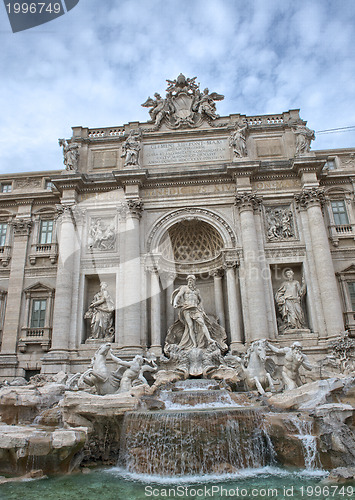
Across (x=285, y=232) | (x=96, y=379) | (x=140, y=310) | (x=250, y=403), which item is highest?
(x=285, y=232)

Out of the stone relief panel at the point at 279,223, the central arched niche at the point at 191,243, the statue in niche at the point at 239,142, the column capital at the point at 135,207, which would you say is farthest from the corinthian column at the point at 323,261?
the column capital at the point at 135,207

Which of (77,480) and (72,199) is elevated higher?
(72,199)

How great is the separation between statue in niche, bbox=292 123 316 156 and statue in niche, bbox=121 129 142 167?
7.93 metres

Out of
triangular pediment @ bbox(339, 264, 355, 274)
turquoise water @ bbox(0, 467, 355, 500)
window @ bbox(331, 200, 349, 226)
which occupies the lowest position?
turquoise water @ bbox(0, 467, 355, 500)

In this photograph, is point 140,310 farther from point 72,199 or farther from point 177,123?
point 177,123

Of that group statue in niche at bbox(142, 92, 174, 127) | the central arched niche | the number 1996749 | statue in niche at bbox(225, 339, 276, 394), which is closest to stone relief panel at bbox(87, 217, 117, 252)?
the central arched niche

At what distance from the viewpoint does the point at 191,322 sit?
688 inches

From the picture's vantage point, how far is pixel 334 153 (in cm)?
2131

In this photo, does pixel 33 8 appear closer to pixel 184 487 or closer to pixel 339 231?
pixel 184 487

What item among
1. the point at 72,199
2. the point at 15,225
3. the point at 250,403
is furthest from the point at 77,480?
the point at 15,225

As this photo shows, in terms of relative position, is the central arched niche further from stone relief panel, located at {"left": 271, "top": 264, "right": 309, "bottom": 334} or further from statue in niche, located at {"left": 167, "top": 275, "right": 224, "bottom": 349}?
stone relief panel, located at {"left": 271, "top": 264, "right": 309, "bottom": 334}

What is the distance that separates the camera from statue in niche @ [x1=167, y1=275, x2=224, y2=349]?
17344 mm

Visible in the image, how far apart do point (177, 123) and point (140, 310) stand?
10128mm

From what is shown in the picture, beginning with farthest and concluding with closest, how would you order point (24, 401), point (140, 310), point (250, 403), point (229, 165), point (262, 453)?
point (229, 165) < point (140, 310) < point (24, 401) < point (250, 403) < point (262, 453)
